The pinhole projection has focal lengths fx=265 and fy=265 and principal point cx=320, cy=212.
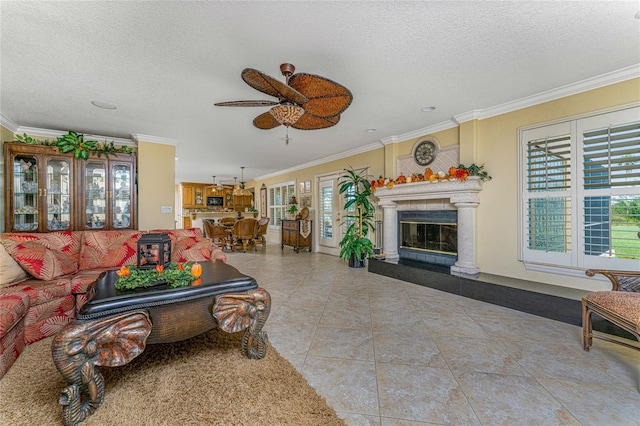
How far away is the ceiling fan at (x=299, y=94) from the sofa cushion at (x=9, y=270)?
2.36 metres

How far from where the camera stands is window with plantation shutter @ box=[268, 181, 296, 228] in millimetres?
8586

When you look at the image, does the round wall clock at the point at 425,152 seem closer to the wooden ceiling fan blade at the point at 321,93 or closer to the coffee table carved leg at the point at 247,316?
the wooden ceiling fan blade at the point at 321,93

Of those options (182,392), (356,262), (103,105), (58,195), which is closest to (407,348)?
(182,392)

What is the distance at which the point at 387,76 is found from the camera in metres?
2.74

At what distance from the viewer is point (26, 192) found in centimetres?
378

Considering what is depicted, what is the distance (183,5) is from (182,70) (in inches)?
36.0

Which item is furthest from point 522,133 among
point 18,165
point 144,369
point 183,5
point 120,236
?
point 18,165

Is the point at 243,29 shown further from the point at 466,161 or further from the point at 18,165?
the point at 18,165

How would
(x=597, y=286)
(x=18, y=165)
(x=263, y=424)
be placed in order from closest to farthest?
(x=263, y=424), (x=597, y=286), (x=18, y=165)

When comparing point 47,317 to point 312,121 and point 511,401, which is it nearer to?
point 312,121

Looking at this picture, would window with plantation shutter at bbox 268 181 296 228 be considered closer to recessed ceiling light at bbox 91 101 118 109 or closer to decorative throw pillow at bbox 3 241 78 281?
recessed ceiling light at bbox 91 101 118 109

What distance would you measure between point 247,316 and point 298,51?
7.21 ft

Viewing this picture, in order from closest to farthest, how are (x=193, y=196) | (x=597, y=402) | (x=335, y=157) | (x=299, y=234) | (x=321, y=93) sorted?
1. (x=597, y=402)
2. (x=321, y=93)
3. (x=335, y=157)
4. (x=299, y=234)
5. (x=193, y=196)

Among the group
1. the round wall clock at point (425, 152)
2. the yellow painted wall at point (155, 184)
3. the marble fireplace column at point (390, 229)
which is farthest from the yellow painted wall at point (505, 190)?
the yellow painted wall at point (155, 184)
